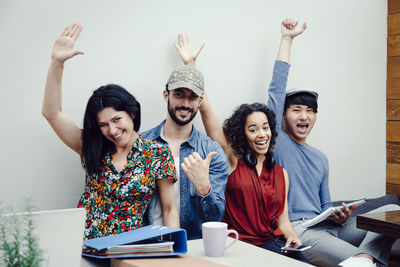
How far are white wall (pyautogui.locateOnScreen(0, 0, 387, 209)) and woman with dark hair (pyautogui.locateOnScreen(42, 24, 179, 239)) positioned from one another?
10.2 inches

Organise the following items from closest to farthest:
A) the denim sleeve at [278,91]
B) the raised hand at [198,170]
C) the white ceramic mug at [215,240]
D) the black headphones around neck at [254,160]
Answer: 1. the white ceramic mug at [215,240]
2. the raised hand at [198,170]
3. the black headphones around neck at [254,160]
4. the denim sleeve at [278,91]

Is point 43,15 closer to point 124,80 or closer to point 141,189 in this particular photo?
point 124,80

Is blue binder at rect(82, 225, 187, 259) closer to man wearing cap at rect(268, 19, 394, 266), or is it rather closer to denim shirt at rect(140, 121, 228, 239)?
denim shirt at rect(140, 121, 228, 239)

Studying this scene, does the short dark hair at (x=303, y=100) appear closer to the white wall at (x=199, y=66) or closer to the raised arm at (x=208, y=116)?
the white wall at (x=199, y=66)

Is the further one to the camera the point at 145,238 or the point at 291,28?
the point at 291,28

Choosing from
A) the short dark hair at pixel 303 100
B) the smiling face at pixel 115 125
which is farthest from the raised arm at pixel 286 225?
the smiling face at pixel 115 125

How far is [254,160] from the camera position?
7.27 ft

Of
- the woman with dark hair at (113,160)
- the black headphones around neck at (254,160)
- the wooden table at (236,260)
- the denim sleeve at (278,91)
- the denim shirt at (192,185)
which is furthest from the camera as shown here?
the denim sleeve at (278,91)

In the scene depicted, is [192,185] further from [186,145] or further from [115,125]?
[115,125]

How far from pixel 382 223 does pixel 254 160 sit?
2.38ft

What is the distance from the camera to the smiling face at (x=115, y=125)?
1.77 m

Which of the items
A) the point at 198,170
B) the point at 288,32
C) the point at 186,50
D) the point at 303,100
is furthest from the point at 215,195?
the point at 288,32

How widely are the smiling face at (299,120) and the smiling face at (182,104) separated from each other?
29.4 inches

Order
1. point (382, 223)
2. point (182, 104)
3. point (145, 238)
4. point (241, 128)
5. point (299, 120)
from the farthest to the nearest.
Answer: point (299, 120), point (241, 128), point (182, 104), point (382, 223), point (145, 238)
